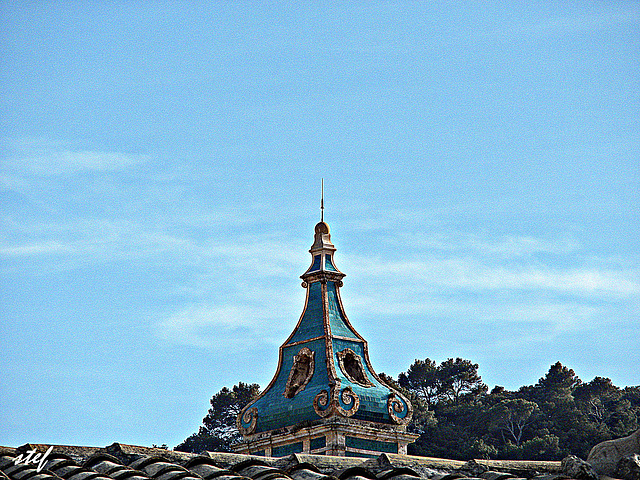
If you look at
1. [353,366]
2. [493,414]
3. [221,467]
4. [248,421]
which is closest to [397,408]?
[353,366]

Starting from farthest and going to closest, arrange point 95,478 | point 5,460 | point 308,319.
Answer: point 308,319 → point 5,460 → point 95,478

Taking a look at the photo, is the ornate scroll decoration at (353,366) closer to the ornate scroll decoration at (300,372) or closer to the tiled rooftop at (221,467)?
the ornate scroll decoration at (300,372)

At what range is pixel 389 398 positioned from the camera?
23.6 meters

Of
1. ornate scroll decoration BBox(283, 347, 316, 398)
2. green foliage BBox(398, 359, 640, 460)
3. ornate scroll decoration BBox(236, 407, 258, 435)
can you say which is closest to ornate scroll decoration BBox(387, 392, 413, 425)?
ornate scroll decoration BBox(283, 347, 316, 398)

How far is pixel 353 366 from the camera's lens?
80.7 ft

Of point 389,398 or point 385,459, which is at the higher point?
point 389,398

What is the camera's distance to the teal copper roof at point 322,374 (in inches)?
907

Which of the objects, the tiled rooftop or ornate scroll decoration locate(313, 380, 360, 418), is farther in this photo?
ornate scroll decoration locate(313, 380, 360, 418)

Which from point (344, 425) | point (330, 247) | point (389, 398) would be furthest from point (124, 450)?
point (330, 247)

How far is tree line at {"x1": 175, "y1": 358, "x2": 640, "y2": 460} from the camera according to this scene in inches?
1845

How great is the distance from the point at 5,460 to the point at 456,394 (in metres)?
49.6

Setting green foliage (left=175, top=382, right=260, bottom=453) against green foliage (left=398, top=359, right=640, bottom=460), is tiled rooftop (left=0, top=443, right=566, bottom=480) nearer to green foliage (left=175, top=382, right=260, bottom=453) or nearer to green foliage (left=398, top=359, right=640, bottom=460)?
green foliage (left=398, top=359, right=640, bottom=460)

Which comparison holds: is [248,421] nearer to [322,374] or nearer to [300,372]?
[300,372]

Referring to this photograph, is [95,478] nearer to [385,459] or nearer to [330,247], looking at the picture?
[385,459]
